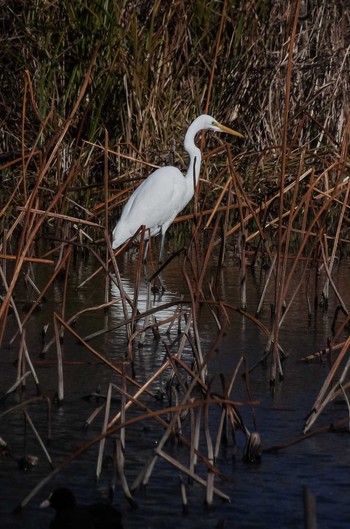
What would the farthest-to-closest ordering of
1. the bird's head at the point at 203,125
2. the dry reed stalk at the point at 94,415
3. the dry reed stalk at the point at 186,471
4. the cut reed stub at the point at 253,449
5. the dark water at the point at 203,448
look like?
the bird's head at the point at 203,125, the cut reed stub at the point at 253,449, the dry reed stalk at the point at 94,415, the dark water at the point at 203,448, the dry reed stalk at the point at 186,471

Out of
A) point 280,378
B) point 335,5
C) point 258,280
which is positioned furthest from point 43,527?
point 335,5

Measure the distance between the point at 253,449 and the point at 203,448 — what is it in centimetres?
29

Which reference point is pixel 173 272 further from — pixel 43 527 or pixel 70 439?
pixel 43 527

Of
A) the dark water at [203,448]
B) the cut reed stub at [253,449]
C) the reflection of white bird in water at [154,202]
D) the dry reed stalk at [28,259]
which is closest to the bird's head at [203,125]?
the reflection of white bird in water at [154,202]

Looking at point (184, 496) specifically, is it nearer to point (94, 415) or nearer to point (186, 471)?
point (186, 471)

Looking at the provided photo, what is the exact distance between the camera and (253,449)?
4188 millimetres

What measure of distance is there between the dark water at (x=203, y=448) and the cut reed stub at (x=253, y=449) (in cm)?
3

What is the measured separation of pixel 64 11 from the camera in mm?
10945

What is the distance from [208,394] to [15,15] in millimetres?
7644

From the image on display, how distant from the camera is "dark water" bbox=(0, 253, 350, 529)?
12.4 ft

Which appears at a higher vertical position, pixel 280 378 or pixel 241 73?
pixel 241 73

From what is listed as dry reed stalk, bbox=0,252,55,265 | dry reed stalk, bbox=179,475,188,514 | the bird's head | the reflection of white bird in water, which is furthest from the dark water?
the bird's head

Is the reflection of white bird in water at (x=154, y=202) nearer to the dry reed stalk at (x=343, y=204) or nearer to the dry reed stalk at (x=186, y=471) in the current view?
the dry reed stalk at (x=343, y=204)

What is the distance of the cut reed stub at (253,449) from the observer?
13.5ft
